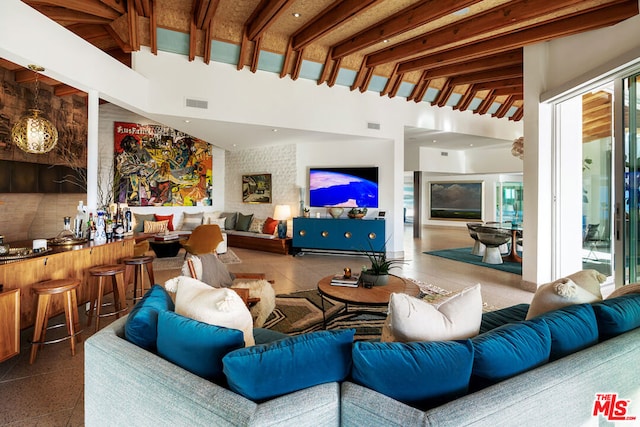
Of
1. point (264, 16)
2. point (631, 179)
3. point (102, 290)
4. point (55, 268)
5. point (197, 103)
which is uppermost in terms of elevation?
point (264, 16)

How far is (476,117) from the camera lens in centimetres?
871

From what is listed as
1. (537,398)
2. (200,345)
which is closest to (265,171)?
(200,345)

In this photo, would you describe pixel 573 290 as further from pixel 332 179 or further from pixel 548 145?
pixel 332 179

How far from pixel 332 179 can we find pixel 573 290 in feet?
20.8

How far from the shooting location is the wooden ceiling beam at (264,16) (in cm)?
421

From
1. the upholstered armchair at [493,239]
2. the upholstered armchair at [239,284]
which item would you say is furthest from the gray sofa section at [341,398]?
the upholstered armchair at [493,239]

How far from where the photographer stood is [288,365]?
44.8 inches

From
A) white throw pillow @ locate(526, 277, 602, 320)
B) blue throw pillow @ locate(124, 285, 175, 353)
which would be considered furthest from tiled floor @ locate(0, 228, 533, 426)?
white throw pillow @ locate(526, 277, 602, 320)

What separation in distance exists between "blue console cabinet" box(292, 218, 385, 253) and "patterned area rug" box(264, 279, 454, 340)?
3.16 meters

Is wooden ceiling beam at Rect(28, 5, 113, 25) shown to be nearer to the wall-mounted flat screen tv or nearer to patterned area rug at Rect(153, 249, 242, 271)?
patterned area rug at Rect(153, 249, 242, 271)

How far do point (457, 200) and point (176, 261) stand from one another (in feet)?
36.1

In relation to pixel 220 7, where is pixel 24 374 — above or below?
below

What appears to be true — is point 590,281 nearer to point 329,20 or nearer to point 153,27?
point 329,20

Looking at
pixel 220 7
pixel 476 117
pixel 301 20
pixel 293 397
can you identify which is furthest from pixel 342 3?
pixel 476 117
